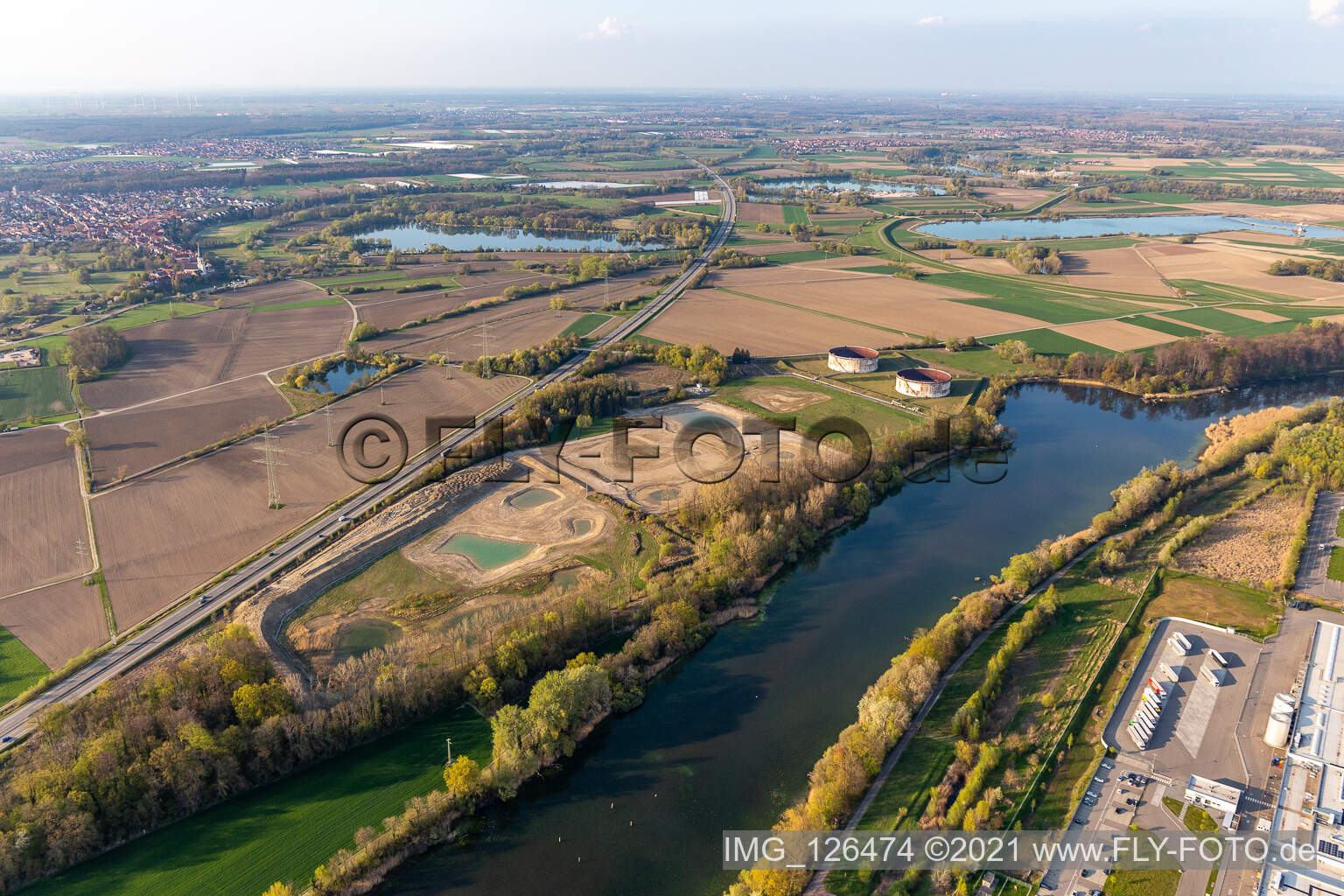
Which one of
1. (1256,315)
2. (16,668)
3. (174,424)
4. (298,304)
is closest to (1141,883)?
(16,668)

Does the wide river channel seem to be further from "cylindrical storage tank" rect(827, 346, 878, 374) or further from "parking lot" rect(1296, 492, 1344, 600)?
"cylindrical storage tank" rect(827, 346, 878, 374)

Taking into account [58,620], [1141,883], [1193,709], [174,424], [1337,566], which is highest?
[174,424]

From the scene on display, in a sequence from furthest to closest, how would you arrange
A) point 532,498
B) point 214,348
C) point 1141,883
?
point 214,348 → point 532,498 → point 1141,883

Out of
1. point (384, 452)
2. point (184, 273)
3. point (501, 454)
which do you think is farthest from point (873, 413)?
point (184, 273)

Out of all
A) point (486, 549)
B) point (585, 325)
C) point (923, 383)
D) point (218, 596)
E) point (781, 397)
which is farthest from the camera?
point (585, 325)

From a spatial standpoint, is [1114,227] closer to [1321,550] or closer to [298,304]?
[1321,550]

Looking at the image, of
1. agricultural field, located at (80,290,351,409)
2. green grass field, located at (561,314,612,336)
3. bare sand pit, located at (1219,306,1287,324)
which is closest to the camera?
agricultural field, located at (80,290,351,409)

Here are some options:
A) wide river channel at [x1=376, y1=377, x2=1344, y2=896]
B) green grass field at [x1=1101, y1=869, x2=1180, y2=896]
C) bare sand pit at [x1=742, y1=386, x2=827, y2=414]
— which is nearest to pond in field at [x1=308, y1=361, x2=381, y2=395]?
bare sand pit at [x1=742, y1=386, x2=827, y2=414]
